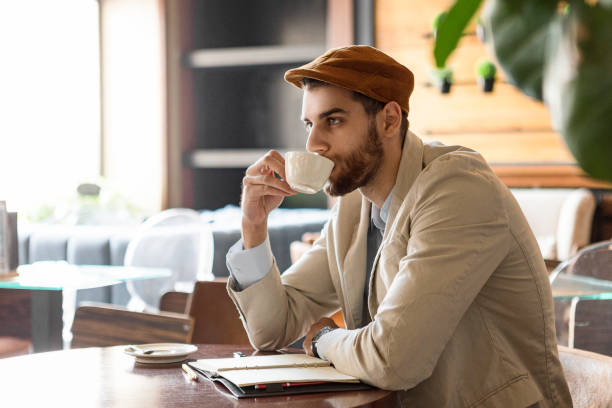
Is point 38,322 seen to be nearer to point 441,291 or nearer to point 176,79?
point 441,291

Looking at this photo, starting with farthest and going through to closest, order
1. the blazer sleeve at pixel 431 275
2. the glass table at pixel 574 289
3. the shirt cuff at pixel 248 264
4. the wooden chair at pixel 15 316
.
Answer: the wooden chair at pixel 15 316, the glass table at pixel 574 289, the shirt cuff at pixel 248 264, the blazer sleeve at pixel 431 275

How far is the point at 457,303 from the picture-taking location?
1.32 metres

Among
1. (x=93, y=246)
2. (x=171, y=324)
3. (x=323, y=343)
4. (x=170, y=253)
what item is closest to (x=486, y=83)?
(x=170, y=253)

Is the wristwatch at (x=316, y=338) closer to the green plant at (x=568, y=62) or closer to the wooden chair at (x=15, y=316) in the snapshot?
the green plant at (x=568, y=62)

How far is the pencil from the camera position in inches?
50.8

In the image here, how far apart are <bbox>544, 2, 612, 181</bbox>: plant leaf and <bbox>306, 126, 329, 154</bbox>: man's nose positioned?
4.23ft

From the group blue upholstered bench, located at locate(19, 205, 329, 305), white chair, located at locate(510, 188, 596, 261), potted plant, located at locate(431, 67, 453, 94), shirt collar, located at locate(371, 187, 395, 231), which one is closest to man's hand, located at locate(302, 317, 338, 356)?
shirt collar, located at locate(371, 187, 395, 231)

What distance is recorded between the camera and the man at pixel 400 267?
130 cm

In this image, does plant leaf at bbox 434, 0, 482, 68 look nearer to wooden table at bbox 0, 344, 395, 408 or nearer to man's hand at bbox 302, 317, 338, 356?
wooden table at bbox 0, 344, 395, 408

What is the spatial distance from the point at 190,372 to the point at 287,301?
0.42 metres

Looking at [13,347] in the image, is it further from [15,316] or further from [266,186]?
[266,186]

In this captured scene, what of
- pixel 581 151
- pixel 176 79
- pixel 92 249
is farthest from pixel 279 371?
pixel 176 79

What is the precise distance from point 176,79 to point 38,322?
530cm

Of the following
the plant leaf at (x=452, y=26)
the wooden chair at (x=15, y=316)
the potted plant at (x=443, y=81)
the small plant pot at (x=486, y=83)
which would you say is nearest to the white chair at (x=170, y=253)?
the wooden chair at (x=15, y=316)
